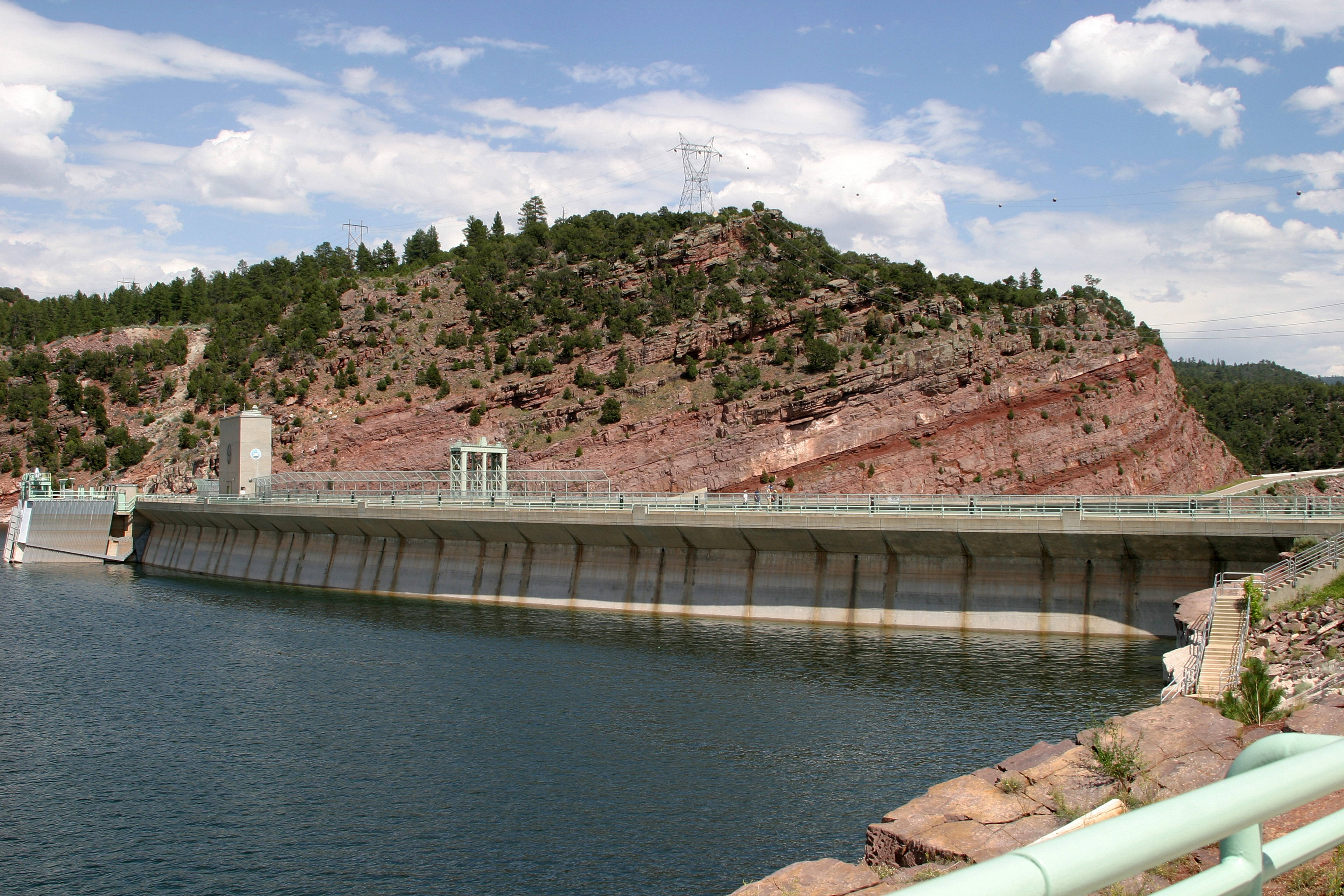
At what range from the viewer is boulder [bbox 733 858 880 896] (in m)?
12.7

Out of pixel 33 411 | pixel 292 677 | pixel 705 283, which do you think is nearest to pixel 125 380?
pixel 33 411

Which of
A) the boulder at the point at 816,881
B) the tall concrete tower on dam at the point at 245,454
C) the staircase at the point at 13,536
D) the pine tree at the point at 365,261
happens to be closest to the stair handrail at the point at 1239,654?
the boulder at the point at 816,881

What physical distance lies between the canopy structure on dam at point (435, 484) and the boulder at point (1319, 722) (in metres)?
43.9

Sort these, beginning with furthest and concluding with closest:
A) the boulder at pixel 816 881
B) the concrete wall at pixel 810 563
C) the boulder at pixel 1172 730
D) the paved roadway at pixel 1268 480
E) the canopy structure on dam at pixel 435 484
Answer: the paved roadway at pixel 1268 480 < the canopy structure on dam at pixel 435 484 < the concrete wall at pixel 810 563 < the boulder at pixel 1172 730 < the boulder at pixel 816 881

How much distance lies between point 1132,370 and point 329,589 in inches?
2532

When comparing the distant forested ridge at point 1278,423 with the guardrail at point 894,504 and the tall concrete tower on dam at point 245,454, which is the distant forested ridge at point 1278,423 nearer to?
the guardrail at point 894,504

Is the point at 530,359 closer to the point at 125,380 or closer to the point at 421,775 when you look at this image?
the point at 125,380

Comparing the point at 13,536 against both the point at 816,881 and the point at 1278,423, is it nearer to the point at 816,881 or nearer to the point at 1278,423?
the point at 816,881

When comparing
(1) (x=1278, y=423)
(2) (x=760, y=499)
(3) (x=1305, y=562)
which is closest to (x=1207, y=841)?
(3) (x=1305, y=562)

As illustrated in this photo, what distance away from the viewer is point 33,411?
409 feet

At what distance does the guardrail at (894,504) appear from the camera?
142ft

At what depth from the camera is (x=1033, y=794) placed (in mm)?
15711

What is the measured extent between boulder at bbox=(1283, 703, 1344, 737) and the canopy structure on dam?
4393cm

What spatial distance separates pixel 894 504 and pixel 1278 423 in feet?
340
